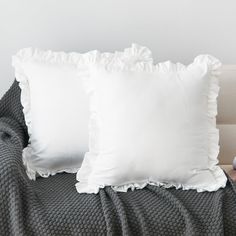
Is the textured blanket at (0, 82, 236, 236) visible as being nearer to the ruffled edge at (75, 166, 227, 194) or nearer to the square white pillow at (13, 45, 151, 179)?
the ruffled edge at (75, 166, 227, 194)

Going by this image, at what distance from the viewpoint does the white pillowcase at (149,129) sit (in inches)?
67.4

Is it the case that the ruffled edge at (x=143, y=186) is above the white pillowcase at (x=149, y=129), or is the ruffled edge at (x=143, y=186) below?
below

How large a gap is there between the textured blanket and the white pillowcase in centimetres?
5

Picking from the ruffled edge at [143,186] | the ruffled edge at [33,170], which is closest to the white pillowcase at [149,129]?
the ruffled edge at [143,186]

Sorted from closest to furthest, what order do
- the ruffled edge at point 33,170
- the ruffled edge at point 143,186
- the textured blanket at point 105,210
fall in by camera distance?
the textured blanket at point 105,210 < the ruffled edge at point 143,186 < the ruffled edge at point 33,170

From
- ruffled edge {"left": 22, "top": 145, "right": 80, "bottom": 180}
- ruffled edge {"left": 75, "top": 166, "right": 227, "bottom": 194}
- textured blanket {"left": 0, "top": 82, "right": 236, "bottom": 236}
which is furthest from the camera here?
ruffled edge {"left": 22, "top": 145, "right": 80, "bottom": 180}

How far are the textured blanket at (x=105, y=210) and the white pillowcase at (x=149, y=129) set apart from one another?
0.05 meters

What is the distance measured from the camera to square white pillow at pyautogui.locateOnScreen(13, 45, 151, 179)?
1873 mm

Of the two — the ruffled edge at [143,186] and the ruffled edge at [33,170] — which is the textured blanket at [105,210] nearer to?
the ruffled edge at [143,186]

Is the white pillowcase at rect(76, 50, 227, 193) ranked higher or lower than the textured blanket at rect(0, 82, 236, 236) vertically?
higher

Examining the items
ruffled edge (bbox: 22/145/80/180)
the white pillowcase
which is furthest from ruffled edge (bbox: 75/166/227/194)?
ruffled edge (bbox: 22/145/80/180)

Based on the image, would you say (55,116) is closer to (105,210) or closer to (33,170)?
(33,170)

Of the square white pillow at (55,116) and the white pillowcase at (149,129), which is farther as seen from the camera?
the square white pillow at (55,116)

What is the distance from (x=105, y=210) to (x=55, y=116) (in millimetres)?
473
